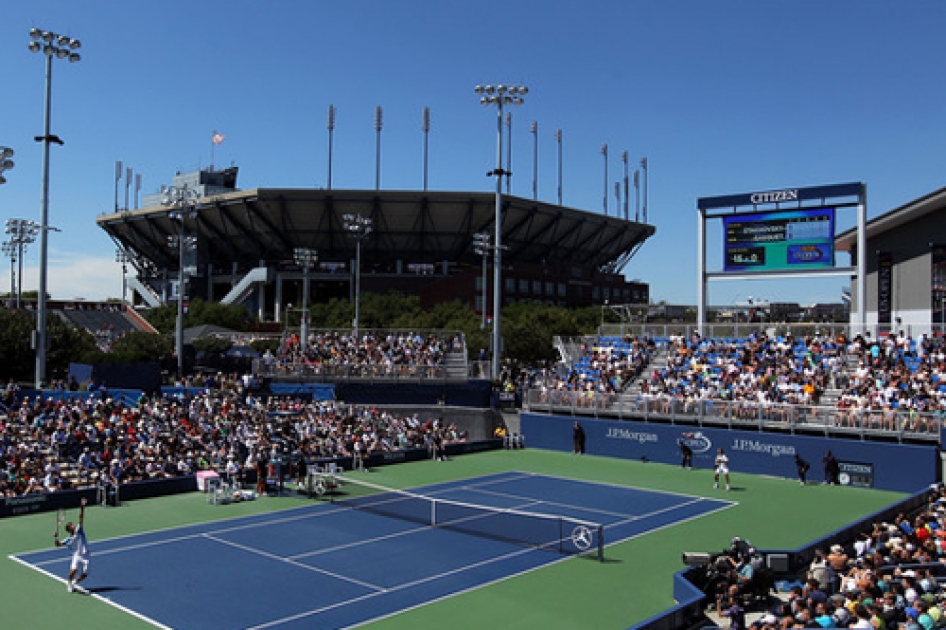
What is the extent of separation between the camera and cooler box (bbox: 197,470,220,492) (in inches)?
1057

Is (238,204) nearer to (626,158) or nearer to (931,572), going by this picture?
(626,158)

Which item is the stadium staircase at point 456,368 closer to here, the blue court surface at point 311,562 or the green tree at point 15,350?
the blue court surface at point 311,562

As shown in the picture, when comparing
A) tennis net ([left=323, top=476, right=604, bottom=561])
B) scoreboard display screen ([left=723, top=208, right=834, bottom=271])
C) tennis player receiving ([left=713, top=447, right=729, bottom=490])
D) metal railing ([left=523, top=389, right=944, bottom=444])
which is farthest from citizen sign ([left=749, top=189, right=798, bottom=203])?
tennis net ([left=323, top=476, right=604, bottom=561])

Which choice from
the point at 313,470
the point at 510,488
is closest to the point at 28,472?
the point at 313,470

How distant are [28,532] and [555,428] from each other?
22265mm

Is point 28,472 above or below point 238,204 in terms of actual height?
below

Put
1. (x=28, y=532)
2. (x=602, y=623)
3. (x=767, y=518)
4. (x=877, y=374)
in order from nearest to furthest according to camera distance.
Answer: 1. (x=602, y=623)
2. (x=28, y=532)
3. (x=767, y=518)
4. (x=877, y=374)

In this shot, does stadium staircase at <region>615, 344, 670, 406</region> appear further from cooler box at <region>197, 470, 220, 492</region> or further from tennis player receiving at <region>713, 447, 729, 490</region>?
cooler box at <region>197, 470, 220, 492</region>

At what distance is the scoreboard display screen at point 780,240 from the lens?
36.6 meters

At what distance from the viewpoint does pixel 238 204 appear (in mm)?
92188

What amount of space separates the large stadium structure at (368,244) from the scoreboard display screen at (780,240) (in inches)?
1934

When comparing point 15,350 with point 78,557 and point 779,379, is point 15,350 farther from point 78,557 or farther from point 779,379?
point 779,379

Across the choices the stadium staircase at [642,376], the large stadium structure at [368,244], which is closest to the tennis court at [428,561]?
the stadium staircase at [642,376]

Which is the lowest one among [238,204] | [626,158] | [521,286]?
[521,286]
